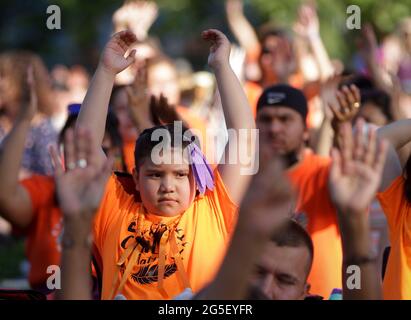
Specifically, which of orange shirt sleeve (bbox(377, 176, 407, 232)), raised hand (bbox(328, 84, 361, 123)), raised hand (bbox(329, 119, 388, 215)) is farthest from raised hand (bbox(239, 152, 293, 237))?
raised hand (bbox(328, 84, 361, 123))

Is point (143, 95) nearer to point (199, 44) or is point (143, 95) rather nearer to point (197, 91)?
point (197, 91)

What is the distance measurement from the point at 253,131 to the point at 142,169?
1.73 feet

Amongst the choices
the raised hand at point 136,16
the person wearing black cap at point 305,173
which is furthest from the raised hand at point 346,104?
the raised hand at point 136,16

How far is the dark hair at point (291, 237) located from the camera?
4504mm

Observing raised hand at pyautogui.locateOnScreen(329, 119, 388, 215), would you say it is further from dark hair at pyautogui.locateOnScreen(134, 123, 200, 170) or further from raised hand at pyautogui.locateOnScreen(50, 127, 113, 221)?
dark hair at pyautogui.locateOnScreen(134, 123, 200, 170)

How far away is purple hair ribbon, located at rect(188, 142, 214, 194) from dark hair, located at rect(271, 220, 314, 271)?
0.42 m

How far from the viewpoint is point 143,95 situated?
675cm

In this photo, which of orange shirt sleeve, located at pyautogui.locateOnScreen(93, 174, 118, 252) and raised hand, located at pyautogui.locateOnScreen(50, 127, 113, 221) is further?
orange shirt sleeve, located at pyautogui.locateOnScreen(93, 174, 118, 252)

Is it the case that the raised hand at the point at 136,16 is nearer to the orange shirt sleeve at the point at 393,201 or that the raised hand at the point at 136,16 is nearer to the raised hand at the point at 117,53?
the raised hand at the point at 117,53

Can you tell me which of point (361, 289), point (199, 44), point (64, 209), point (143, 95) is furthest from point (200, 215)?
point (199, 44)

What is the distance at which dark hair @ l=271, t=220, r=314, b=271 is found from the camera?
177 inches

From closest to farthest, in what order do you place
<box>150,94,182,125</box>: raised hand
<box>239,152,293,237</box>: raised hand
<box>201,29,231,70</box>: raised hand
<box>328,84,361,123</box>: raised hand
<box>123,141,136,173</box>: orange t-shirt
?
<box>239,152,293,237</box>: raised hand, <box>201,29,231,70</box>: raised hand, <box>328,84,361,123</box>: raised hand, <box>150,94,182,125</box>: raised hand, <box>123,141,136,173</box>: orange t-shirt

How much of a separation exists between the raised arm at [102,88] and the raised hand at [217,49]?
1.17 feet

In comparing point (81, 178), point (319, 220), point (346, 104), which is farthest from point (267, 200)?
point (319, 220)
